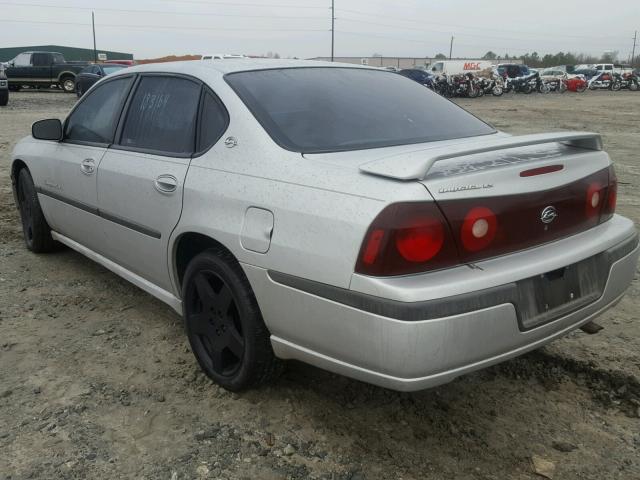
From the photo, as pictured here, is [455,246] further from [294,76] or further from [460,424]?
[294,76]

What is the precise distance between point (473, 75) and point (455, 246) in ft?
103

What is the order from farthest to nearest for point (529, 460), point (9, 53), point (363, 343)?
point (9, 53), point (529, 460), point (363, 343)

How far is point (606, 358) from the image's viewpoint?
3.06m

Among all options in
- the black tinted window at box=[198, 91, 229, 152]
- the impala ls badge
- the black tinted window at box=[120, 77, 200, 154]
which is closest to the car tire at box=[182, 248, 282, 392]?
the black tinted window at box=[198, 91, 229, 152]

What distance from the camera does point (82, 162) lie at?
3646mm

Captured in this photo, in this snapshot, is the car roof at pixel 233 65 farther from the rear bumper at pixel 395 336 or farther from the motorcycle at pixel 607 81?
the motorcycle at pixel 607 81

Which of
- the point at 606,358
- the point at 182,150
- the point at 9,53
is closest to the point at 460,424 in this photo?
the point at 606,358

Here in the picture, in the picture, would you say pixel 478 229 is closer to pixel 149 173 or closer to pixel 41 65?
pixel 149 173

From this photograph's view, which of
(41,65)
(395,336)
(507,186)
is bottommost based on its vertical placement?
(395,336)

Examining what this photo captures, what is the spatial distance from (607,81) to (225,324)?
4432 centimetres

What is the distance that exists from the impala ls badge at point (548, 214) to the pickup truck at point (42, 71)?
28.8m

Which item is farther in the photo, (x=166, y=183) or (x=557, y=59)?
(x=557, y=59)

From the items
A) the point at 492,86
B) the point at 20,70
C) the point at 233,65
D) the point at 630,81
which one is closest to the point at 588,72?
the point at 630,81

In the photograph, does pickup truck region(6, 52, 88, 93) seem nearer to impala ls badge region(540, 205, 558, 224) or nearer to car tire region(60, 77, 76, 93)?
car tire region(60, 77, 76, 93)
